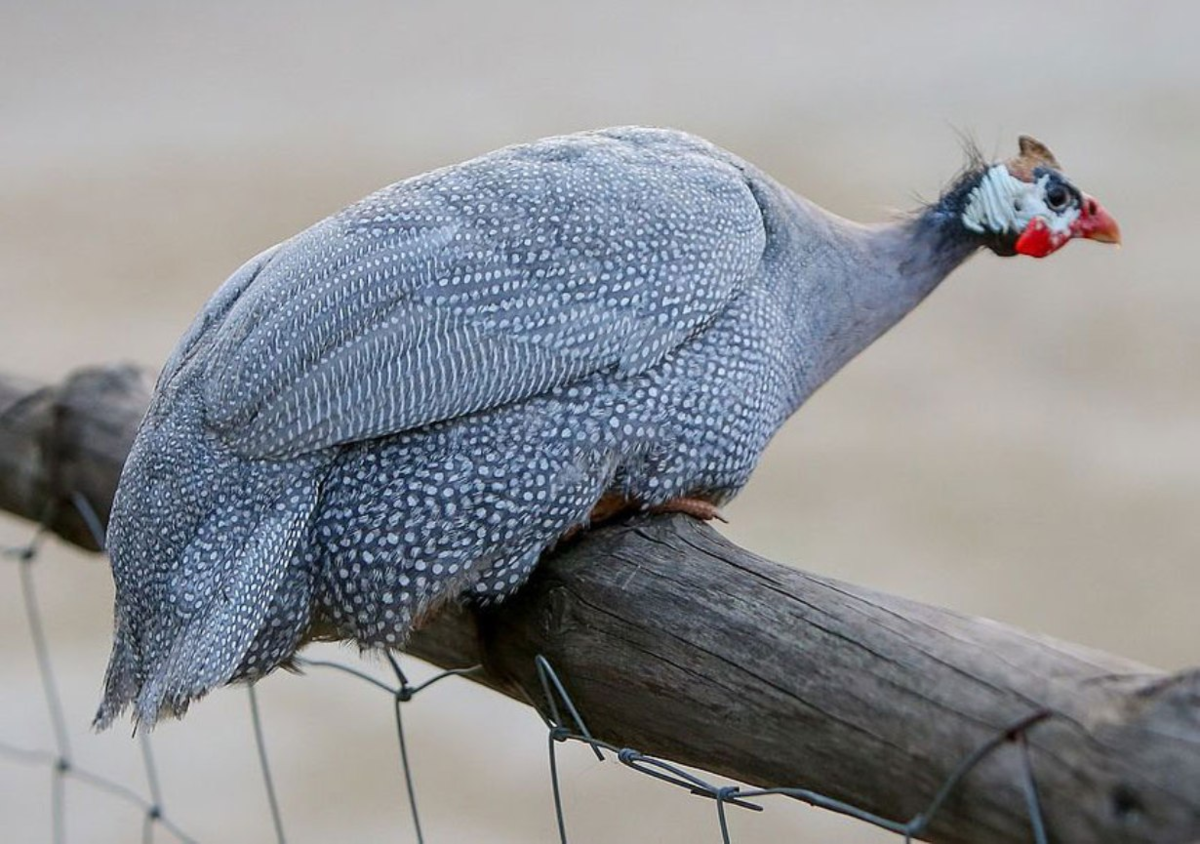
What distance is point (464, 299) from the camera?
130cm

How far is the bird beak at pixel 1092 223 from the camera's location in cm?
160

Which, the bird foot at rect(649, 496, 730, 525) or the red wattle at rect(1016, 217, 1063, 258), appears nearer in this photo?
the bird foot at rect(649, 496, 730, 525)

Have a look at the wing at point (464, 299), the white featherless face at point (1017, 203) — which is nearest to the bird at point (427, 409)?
the wing at point (464, 299)

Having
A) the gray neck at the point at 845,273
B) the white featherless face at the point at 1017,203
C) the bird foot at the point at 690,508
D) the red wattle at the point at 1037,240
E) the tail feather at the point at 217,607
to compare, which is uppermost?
Answer: the white featherless face at the point at 1017,203

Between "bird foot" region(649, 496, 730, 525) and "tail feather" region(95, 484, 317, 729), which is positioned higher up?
"bird foot" region(649, 496, 730, 525)

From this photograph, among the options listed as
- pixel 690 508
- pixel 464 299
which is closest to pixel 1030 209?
pixel 690 508

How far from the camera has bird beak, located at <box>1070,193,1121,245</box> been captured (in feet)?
5.24

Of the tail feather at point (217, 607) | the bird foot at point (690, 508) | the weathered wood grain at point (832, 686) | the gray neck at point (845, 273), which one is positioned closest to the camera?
the weathered wood grain at point (832, 686)

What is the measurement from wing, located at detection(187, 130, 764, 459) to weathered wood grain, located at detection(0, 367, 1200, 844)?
0.17m

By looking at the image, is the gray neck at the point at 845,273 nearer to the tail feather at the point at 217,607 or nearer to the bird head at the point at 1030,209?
the bird head at the point at 1030,209

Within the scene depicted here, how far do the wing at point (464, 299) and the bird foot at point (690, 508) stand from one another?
0.40 ft

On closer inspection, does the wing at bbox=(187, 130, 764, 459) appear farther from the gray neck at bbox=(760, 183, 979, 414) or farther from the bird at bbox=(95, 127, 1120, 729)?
the gray neck at bbox=(760, 183, 979, 414)

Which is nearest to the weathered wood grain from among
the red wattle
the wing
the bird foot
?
the bird foot

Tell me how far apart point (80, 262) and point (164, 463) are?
3.89m
